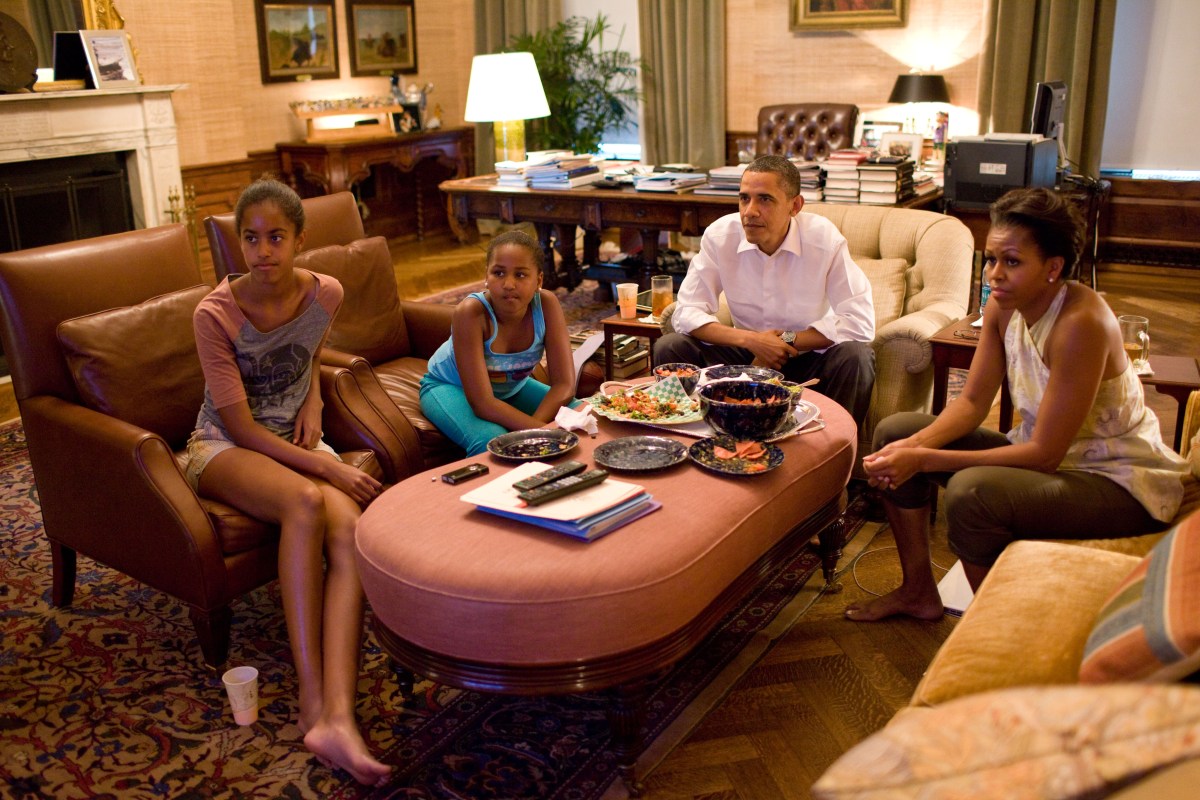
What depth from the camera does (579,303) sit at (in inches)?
233

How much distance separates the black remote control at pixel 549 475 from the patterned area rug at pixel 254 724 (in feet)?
1.67

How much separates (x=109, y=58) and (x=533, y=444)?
14.0 feet

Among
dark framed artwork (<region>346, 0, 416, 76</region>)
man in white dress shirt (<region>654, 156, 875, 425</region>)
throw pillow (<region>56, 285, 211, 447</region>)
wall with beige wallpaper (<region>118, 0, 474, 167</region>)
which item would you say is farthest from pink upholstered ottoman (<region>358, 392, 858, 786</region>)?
dark framed artwork (<region>346, 0, 416, 76</region>)

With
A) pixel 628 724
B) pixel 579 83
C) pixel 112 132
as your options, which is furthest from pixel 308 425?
pixel 579 83

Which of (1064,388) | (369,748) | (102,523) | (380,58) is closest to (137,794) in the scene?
(369,748)

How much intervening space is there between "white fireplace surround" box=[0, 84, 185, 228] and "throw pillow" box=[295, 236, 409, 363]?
262 centimetres

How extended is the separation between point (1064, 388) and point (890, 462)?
0.39m

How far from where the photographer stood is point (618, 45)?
25.1ft

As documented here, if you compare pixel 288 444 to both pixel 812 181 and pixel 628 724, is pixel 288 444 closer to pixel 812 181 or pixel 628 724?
pixel 628 724

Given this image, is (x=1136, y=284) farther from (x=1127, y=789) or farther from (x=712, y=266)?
(x=1127, y=789)

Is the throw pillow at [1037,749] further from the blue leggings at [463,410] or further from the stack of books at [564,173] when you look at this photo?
the stack of books at [564,173]

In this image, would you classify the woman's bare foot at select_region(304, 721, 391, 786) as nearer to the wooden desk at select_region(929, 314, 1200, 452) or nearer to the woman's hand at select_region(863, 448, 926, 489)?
the woman's hand at select_region(863, 448, 926, 489)

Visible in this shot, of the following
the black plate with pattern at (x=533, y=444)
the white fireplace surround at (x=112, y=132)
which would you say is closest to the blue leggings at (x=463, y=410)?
the black plate with pattern at (x=533, y=444)

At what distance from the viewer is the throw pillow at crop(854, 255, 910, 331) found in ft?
11.3
